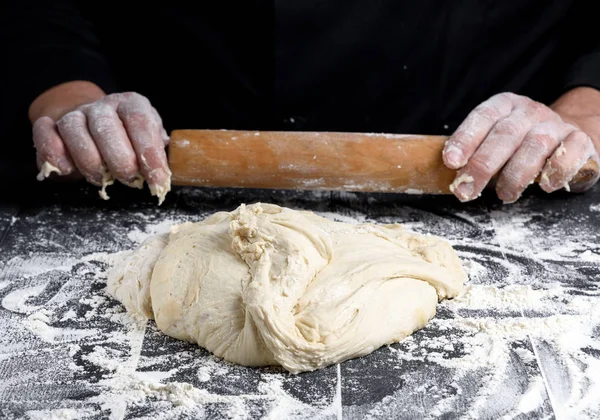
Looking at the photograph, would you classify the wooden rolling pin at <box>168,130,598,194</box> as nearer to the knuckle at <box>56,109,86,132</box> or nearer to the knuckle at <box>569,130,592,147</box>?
the knuckle at <box>569,130,592,147</box>

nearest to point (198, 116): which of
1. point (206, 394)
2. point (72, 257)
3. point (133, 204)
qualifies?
point (133, 204)

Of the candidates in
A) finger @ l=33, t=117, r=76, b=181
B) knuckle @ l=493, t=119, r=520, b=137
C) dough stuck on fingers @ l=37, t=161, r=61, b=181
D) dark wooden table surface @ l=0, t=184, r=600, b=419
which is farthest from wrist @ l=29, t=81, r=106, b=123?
knuckle @ l=493, t=119, r=520, b=137

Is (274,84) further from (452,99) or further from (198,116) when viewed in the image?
(452,99)

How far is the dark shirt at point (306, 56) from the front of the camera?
9.47 ft

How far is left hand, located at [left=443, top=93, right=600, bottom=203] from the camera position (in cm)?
242

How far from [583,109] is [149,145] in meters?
1.60

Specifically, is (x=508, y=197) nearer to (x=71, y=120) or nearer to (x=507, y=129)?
(x=507, y=129)

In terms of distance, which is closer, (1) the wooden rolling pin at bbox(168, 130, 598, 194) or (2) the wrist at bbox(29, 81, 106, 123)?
(1) the wooden rolling pin at bbox(168, 130, 598, 194)

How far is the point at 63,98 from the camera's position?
280 centimetres

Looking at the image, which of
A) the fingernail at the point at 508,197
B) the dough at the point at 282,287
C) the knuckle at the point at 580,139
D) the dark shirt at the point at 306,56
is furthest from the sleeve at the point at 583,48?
the dough at the point at 282,287

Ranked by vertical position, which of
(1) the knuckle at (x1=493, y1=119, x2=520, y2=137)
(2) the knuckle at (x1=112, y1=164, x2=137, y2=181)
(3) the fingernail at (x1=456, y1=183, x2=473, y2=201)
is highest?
(1) the knuckle at (x1=493, y1=119, x2=520, y2=137)

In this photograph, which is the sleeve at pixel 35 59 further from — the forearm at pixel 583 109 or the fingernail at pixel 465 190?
the forearm at pixel 583 109

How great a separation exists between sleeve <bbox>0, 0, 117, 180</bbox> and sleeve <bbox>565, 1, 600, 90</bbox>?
1852 millimetres

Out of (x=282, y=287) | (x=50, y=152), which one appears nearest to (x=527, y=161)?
(x=282, y=287)
